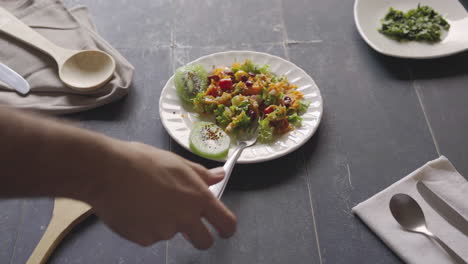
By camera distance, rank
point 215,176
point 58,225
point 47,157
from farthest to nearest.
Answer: point 58,225 < point 215,176 < point 47,157

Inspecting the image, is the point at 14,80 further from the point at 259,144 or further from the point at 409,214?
the point at 409,214

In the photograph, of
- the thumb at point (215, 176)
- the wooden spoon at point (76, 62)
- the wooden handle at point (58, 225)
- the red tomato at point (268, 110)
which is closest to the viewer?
the thumb at point (215, 176)

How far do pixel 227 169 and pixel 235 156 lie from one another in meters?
0.06

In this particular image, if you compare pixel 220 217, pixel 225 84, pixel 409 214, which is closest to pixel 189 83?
pixel 225 84

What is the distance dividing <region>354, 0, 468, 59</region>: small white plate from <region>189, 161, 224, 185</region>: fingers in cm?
86

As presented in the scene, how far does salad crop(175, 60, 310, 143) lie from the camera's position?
121 cm

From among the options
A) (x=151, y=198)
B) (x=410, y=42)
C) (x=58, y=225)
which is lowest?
(x=58, y=225)

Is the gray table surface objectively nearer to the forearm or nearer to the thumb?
the thumb

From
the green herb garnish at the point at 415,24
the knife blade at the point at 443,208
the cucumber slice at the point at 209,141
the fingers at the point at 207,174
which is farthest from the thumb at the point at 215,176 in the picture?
the green herb garnish at the point at 415,24

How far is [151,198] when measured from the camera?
67cm

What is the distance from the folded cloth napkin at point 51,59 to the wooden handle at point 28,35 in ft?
0.10

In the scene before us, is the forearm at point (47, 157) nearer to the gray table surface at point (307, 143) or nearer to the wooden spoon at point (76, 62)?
the gray table surface at point (307, 143)

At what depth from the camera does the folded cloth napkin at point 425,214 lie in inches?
38.4

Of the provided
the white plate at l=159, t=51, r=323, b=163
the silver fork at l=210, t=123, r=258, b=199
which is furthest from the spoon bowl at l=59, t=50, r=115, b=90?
the silver fork at l=210, t=123, r=258, b=199
